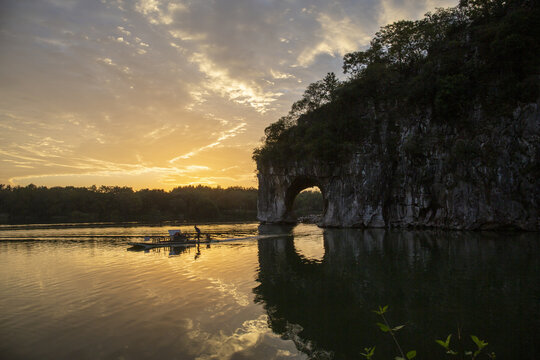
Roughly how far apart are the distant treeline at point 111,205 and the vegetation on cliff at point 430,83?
149ft

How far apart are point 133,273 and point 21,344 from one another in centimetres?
806

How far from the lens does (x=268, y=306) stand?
33.3 feet

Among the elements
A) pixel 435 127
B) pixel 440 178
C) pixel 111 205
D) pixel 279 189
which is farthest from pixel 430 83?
pixel 111 205

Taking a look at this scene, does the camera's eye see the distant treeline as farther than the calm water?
Yes

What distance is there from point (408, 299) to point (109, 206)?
327 ft

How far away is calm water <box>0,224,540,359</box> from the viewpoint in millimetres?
7258

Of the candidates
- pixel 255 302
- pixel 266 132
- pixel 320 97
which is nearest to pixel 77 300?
pixel 255 302

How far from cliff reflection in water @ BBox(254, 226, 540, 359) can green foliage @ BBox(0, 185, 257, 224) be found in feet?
237

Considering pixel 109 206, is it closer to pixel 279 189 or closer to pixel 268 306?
pixel 279 189

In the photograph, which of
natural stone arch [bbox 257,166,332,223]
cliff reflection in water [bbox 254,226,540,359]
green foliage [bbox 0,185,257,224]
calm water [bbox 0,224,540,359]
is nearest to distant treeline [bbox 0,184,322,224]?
green foliage [bbox 0,185,257,224]

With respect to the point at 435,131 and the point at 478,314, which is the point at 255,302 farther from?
the point at 435,131

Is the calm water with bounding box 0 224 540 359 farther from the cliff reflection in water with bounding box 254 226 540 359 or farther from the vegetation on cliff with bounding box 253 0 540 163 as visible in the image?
Answer: the vegetation on cliff with bounding box 253 0 540 163

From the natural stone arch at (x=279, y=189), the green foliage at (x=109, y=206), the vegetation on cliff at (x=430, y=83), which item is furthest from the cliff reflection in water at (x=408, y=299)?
the green foliage at (x=109, y=206)

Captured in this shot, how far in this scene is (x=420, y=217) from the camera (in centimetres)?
3619
